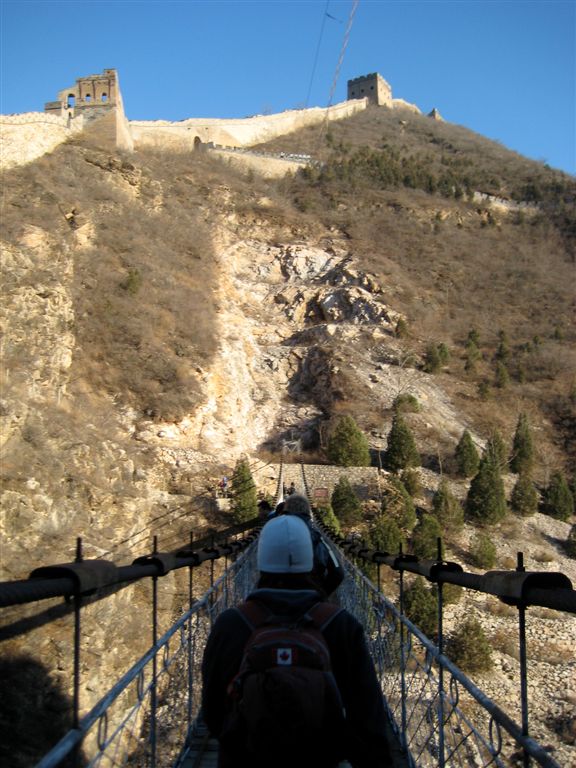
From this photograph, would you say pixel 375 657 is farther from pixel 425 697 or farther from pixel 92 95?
pixel 92 95

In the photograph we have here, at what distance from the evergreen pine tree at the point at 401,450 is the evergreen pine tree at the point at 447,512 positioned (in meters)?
2.20

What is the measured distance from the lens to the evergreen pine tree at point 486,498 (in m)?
15.7

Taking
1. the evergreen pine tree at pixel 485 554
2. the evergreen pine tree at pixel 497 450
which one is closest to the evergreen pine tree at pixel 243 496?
the evergreen pine tree at pixel 485 554

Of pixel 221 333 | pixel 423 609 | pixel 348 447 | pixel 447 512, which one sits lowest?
pixel 423 609

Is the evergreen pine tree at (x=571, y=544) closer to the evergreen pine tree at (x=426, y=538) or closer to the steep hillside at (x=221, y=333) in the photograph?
the steep hillside at (x=221, y=333)

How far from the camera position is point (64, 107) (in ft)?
99.1

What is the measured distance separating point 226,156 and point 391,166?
1133 centimetres

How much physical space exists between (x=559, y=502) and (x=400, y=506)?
5279mm

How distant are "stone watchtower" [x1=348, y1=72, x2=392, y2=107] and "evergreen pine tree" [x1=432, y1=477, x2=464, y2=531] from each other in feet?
185

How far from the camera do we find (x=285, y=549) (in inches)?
72.3

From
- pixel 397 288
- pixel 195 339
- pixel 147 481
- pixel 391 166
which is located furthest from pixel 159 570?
pixel 391 166

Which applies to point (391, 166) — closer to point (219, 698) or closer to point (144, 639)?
point (144, 639)

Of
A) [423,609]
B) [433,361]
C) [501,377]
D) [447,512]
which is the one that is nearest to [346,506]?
[447,512]

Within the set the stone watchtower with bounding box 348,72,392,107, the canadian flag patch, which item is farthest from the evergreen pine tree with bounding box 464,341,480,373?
the stone watchtower with bounding box 348,72,392,107
